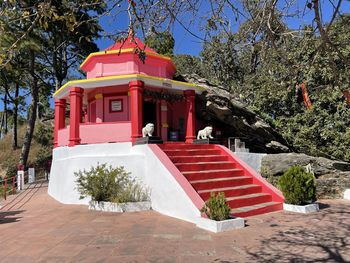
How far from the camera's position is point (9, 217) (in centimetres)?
876

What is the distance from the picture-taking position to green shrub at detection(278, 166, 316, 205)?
8367 mm

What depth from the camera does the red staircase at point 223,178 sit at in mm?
8531

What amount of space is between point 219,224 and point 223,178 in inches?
126

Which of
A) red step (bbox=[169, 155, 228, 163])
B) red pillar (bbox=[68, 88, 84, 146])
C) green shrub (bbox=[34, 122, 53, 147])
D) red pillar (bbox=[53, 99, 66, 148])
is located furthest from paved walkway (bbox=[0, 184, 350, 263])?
green shrub (bbox=[34, 122, 53, 147])

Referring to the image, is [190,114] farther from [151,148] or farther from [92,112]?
[92,112]

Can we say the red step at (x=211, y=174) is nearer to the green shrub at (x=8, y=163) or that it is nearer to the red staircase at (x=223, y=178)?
the red staircase at (x=223, y=178)

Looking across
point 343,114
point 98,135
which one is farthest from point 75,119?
point 343,114

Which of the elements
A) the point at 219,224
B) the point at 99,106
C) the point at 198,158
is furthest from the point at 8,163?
the point at 219,224

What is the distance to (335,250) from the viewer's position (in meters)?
5.31

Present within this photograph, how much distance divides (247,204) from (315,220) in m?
1.78

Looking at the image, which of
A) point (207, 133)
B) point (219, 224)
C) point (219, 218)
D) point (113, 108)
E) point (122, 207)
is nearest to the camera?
point (219, 224)

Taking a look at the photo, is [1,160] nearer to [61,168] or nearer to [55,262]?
[61,168]

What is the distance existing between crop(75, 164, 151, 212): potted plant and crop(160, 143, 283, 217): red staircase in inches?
53.9

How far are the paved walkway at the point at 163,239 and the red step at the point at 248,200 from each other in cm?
71
